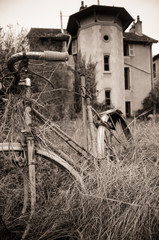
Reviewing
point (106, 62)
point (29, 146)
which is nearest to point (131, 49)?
A: point (106, 62)

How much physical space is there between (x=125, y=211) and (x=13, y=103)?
1.14 meters

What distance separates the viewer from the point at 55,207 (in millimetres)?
1688

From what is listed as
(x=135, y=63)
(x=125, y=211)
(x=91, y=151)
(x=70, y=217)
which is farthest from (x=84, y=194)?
(x=135, y=63)

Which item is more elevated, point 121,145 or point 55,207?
point 121,145

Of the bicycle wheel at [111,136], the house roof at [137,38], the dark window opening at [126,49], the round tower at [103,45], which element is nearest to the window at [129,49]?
the dark window opening at [126,49]

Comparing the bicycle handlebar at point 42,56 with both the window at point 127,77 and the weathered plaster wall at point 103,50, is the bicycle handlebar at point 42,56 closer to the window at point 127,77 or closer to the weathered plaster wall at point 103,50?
the weathered plaster wall at point 103,50

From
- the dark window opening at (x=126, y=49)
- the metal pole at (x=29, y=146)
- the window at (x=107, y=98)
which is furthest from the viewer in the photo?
the dark window opening at (x=126, y=49)

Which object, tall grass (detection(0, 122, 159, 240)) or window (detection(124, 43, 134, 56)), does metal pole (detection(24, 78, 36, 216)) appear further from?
window (detection(124, 43, 134, 56))

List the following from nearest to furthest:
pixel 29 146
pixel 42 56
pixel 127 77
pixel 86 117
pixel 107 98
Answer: pixel 42 56 → pixel 29 146 → pixel 86 117 → pixel 107 98 → pixel 127 77

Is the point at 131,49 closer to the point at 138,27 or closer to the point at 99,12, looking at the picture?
the point at 138,27

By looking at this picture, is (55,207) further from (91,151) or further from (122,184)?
(91,151)

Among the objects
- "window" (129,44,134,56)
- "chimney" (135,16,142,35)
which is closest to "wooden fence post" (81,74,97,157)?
"window" (129,44,134,56)

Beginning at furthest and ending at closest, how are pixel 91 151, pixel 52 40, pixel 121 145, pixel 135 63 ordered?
1. pixel 135 63
2. pixel 52 40
3. pixel 121 145
4. pixel 91 151

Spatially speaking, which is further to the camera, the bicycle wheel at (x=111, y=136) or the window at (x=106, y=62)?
the window at (x=106, y=62)
